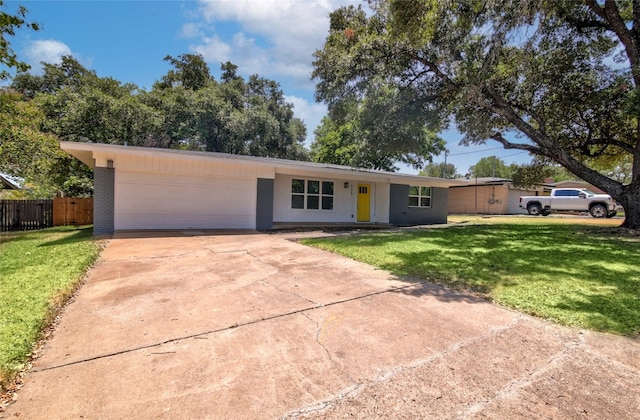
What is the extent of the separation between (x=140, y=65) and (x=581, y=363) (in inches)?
924

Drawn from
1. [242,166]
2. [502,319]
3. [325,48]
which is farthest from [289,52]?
[502,319]

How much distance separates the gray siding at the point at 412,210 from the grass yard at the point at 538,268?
20.2 feet

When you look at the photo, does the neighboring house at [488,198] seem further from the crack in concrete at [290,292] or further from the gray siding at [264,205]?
the crack in concrete at [290,292]

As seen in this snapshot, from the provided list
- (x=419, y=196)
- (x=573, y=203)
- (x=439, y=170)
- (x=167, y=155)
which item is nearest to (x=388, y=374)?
(x=167, y=155)

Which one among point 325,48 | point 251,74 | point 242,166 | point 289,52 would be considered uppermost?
point 251,74

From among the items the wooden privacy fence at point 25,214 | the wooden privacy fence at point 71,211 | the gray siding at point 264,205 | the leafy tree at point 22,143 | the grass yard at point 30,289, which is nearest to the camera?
the grass yard at point 30,289

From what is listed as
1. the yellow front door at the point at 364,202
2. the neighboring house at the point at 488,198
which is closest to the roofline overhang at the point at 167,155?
the yellow front door at the point at 364,202

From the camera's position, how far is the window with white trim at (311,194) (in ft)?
46.3

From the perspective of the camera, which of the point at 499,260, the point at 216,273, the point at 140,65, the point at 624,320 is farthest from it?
the point at 140,65

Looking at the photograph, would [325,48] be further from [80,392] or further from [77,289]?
[80,392]

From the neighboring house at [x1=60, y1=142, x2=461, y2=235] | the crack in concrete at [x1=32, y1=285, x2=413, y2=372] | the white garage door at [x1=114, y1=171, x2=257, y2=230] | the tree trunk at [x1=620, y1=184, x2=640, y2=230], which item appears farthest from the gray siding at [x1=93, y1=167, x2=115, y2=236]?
the tree trunk at [x1=620, y1=184, x2=640, y2=230]

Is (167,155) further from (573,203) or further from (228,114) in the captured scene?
(573,203)

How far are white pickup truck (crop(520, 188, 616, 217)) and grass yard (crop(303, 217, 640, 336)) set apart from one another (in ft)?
41.8

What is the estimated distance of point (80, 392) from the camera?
225 cm
